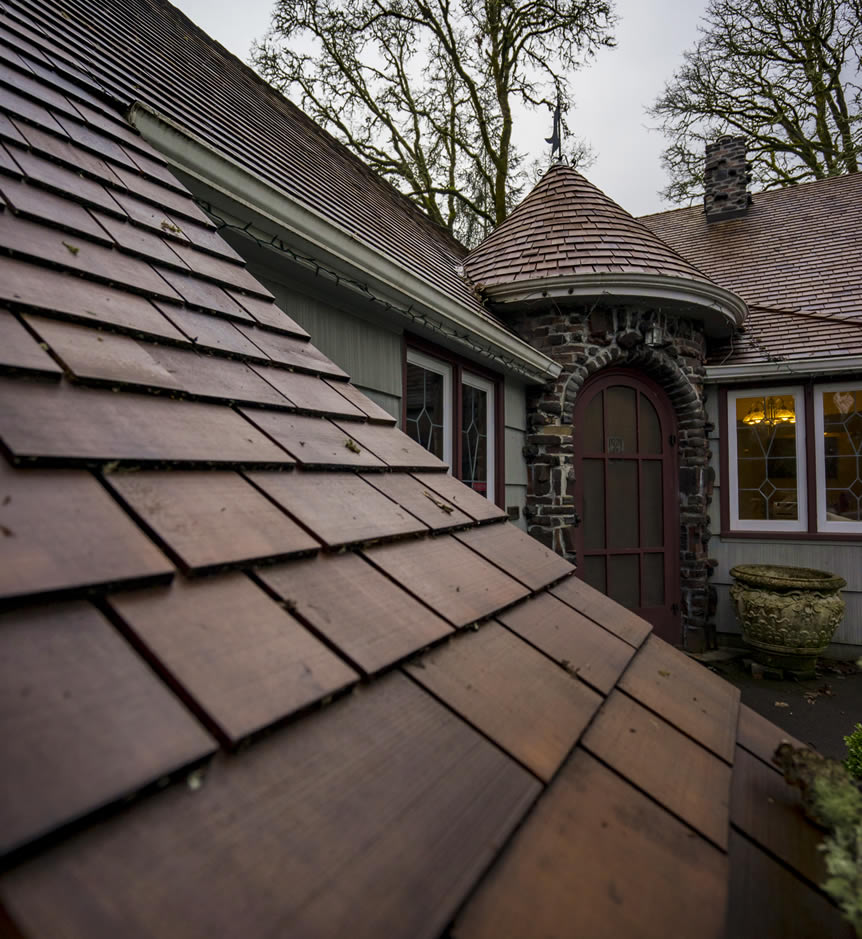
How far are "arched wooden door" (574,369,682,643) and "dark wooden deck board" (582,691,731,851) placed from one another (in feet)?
16.2

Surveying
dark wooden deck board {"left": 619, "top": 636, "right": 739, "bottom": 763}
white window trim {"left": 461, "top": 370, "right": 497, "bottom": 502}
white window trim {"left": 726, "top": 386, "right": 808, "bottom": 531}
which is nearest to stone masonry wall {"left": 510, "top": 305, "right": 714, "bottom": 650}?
white window trim {"left": 461, "top": 370, "right": 497, "bottom": 502}

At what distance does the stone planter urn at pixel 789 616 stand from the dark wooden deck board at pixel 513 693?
560cm

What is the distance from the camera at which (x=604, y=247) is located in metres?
5.76

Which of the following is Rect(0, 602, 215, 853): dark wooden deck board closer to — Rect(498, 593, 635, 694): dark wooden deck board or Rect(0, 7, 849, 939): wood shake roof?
Rect(0, 7, 849, 939): wood shake roof

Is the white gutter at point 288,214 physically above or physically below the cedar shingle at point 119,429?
above

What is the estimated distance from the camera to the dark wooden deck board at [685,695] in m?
0.99

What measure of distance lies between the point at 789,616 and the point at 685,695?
5318 mm

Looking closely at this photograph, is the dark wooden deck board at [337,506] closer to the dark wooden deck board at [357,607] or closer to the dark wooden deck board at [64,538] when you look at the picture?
the dark wooden deck board at [357,607]

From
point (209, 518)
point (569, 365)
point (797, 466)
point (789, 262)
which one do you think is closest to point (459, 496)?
point (209, 518)

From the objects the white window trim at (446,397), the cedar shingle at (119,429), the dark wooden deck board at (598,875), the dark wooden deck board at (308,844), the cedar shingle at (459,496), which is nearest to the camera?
the dark wooden deck board at (308,844)

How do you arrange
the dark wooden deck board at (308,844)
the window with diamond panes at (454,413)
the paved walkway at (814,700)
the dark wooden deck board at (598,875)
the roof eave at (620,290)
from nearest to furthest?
1. the dark wooden deck board at (308,844)
2. the dark wooden deck board at (598,875)
3. the paved walkway at (814,700)
4. the window with diamond panes at (454,413)
5. the roof eave at (620,290)

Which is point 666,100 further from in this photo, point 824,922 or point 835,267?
point 824,922

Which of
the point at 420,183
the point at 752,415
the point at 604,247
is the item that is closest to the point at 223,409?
the point at 604,247

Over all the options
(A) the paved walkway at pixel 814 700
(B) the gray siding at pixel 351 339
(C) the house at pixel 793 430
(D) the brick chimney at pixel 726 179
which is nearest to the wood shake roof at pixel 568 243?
(C) the house at pixel 793 430
